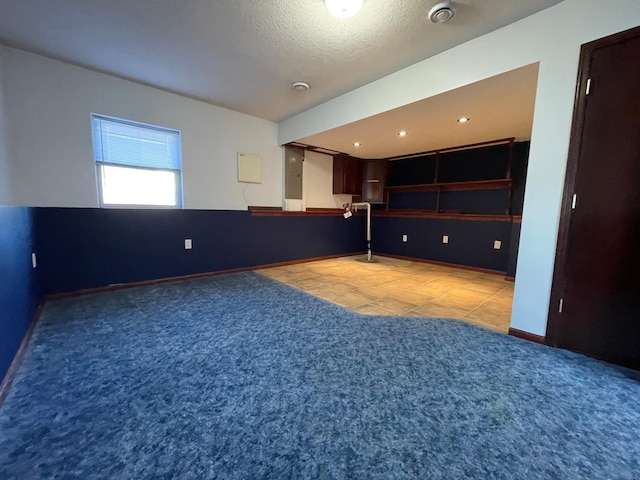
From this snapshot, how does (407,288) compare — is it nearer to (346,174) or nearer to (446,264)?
(446,264)

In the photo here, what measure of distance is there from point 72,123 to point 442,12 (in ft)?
11.6

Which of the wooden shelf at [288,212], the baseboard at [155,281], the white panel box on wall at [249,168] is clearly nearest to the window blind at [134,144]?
the white panel box on wall at [249,168]

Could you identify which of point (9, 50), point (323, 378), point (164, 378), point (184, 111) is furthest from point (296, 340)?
point (9, 50)

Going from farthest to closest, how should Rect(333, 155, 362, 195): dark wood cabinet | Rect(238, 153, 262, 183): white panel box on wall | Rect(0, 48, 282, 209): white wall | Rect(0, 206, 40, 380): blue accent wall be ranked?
Rect(333, 155, 362, 195): dark wood cabinet → Rect(238, 153, 262, 183): white panel box on wall → Rect(0, 48, 282, 209): white wall → Rect(0, 206, 40, 380): blue accent wall

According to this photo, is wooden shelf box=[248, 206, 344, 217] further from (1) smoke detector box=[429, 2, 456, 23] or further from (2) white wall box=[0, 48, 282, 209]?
(1) smoke detector box=[429, 2, 456, 23]

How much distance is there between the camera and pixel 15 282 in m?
1.67

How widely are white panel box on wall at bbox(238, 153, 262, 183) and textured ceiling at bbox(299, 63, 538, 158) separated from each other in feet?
2.55

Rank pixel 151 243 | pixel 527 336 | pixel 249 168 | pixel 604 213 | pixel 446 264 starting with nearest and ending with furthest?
pixel 604 213
pixel 527 336
pixel 151 243
pixel 249 168
pixel 446 264

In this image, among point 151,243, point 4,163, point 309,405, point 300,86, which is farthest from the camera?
point 151,243

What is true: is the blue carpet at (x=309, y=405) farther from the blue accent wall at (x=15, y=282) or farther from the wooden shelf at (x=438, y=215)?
the wooden shelf at (x=438, y=215)

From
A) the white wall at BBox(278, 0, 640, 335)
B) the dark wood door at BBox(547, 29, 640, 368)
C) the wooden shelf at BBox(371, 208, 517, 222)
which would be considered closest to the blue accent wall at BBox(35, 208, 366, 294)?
the wooden shelf at BBox(371, 208, 517, 222)

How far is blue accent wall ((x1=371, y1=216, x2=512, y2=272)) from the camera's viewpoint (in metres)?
4.06

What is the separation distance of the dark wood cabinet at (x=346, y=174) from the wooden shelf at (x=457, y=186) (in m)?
0.74

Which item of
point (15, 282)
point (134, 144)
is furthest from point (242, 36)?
point (15, 282)
